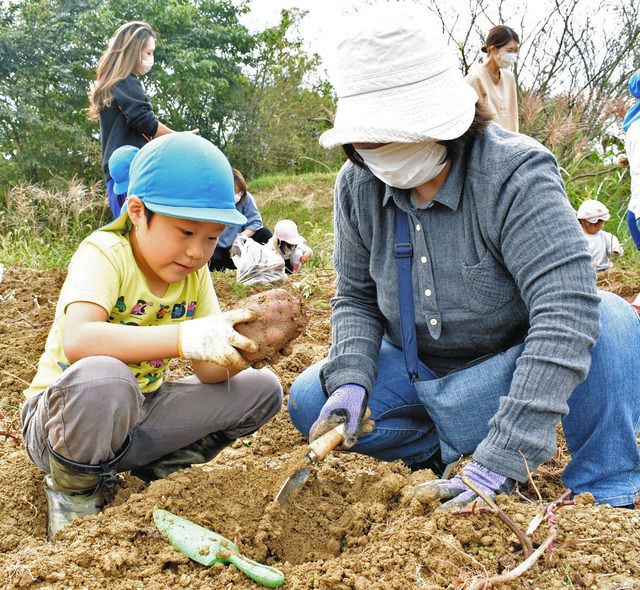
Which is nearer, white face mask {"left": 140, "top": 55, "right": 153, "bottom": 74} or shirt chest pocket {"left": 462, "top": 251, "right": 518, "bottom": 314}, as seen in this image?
shirt chest pocket {"left": 462, "top": 251, "right": 518, "bottom": 314}

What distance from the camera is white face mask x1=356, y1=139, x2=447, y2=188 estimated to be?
1.68 meters

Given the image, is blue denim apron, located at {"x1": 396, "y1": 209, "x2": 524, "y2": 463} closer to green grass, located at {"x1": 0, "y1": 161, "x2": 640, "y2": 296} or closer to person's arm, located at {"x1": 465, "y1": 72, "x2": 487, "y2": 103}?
green grass, located at {"x1": 0, "y1": 161, "x2": 640, "y2": 296}

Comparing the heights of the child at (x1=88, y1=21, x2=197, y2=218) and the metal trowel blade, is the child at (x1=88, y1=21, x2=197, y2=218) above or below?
above

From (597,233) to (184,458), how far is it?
4.44m

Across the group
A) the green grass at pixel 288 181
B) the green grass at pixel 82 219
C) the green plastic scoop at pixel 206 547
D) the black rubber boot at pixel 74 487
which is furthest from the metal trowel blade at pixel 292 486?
the green grass at pixel 288 181

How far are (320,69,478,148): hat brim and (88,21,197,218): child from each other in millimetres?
3143

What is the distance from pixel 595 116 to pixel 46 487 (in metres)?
7.42

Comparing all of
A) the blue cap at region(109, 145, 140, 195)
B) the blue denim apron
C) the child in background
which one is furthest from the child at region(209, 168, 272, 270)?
the blue denim apron

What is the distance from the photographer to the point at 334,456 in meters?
2.31

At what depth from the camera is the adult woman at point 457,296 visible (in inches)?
60.6

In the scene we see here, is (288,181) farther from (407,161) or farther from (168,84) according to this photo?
(407,161)

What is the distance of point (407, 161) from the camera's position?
1.69 m

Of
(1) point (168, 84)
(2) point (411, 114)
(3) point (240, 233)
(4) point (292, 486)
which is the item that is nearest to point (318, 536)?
(4) point (292, 486)

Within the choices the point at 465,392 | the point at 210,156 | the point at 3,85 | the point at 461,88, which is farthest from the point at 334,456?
the point at 3,85
